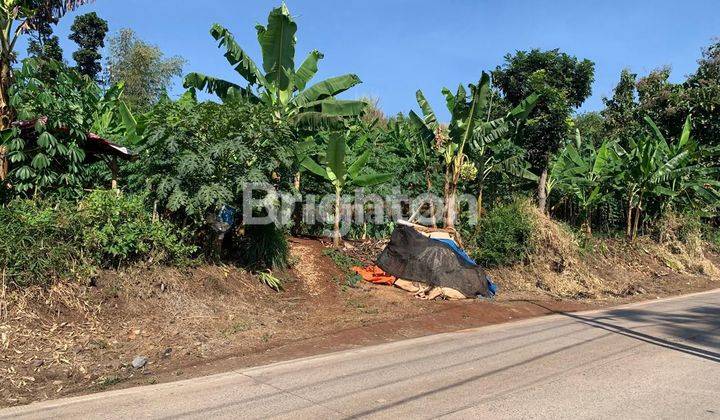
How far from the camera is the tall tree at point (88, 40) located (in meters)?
31.4

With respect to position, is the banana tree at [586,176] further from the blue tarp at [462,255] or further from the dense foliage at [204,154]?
the dense foliage at [204,154]

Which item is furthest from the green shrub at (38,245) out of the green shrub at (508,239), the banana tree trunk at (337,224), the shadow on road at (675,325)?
the green shrub at (508,239)

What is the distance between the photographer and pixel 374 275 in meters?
13.4

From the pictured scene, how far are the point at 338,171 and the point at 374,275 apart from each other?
2.65 metres

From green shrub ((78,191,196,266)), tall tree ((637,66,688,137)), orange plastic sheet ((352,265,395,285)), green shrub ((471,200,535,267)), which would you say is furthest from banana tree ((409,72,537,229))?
tall tree ((637,66,688,137))

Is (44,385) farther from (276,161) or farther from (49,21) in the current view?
(49,21)

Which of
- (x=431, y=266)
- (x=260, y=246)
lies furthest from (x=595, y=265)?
(x=260, y=246)

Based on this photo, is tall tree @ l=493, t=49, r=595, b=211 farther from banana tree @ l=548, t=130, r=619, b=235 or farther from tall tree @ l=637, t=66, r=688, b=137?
tall tree @ l=637, t=66, r=688, b=137

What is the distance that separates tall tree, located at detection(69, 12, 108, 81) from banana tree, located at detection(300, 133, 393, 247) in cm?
2289

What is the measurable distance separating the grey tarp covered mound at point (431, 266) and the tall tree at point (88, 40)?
2501 centimetres

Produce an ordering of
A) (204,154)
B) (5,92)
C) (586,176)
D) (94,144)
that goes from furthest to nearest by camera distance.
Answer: (586,176), (94,144), (204,154), (5,92)

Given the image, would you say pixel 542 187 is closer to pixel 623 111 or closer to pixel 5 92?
pixel 623 111

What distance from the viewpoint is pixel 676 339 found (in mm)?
9219

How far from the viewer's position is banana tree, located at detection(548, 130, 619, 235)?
19.4 meters
